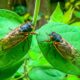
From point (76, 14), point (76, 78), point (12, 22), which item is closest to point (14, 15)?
point (12, 22)

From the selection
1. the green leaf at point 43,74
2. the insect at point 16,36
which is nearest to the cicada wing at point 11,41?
the insect at point 16,36

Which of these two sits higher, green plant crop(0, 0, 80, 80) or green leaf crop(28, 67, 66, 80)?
green plant crop(0, 0, 80, 80)

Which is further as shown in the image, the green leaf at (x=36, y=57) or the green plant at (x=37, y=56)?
the green leaf at (x=36, y=57)

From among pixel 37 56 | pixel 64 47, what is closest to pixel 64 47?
pixel 64 47

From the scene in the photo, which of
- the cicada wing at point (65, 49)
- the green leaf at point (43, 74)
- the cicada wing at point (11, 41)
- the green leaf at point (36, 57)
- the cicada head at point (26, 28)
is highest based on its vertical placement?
the cicada head at point (26, 28)

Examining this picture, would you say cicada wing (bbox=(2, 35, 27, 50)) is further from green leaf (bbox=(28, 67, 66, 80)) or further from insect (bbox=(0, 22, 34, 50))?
green leaf (bbox=(28, 67, 66, 80))

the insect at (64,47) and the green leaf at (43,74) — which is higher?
the insect at (64,47)

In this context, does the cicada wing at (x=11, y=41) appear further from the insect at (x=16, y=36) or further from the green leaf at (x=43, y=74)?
the green leaf at (x=43, y=74)

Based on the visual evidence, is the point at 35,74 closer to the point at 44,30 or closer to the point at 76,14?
the point at 44,30

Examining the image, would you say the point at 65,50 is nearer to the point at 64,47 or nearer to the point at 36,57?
the point at 64,47

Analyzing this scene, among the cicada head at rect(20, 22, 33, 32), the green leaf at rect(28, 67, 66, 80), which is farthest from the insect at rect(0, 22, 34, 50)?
the green leaf at rect(28, 67, 66, 80)
